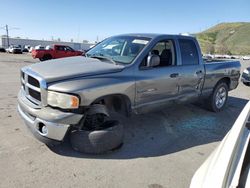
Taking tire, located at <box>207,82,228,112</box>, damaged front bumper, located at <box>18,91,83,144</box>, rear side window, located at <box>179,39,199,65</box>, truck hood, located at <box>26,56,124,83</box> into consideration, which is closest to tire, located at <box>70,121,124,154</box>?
damaged front bumper, located at <box>18,91,83,144</box>

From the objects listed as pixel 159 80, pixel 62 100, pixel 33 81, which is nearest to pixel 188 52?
pixel 159 80

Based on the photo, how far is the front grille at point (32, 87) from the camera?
11.4 ft

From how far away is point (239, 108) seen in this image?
711 centimetres

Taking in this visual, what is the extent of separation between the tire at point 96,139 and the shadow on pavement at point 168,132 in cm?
13

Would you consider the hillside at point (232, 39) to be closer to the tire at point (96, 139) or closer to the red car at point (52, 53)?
the red car at point (52, 53)

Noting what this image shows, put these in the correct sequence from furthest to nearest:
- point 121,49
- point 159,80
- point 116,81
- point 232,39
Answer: point 232,39, point 121,49, point 159,80, point 116,81

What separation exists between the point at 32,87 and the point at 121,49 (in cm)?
184

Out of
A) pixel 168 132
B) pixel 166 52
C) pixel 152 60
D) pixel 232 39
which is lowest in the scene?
pixel 168 132

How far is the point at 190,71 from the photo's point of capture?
507 cm

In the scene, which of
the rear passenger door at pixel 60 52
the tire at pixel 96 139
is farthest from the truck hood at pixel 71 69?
the rear passenger door at pixel 60 52

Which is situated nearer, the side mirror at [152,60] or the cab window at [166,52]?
the side mirror at [152,60]

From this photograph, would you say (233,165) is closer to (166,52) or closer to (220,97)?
(166,52)

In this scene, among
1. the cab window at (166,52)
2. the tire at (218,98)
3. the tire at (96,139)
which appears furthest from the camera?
the tire at (218,98)

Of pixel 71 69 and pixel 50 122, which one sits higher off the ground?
pixel 71 69
